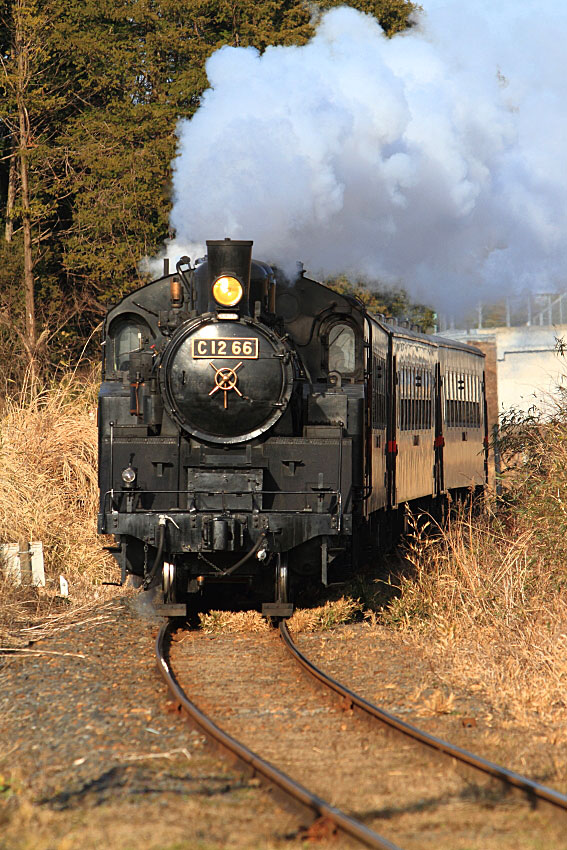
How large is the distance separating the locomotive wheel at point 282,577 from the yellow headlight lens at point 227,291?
2.31 m

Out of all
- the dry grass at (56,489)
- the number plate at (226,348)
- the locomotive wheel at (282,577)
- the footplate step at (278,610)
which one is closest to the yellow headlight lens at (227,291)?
the number plate at (226,348)

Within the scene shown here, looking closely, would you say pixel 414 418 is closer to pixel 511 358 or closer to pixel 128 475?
pixel 128 475

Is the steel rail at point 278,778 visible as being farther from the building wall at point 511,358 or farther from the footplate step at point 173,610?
the building wall at point 511,358

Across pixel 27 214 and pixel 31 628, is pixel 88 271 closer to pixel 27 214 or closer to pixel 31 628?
pixel 27 214

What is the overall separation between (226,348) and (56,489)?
618 cm

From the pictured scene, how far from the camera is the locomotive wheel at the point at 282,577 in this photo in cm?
996

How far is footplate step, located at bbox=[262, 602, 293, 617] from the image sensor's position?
994 centimetres

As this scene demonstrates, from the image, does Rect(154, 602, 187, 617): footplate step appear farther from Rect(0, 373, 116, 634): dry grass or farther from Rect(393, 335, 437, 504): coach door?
Rect(393, 335, 437, 504): coach door

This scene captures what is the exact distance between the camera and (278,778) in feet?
16.8

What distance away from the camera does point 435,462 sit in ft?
54.8

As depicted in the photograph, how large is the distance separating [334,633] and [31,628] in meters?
2.77

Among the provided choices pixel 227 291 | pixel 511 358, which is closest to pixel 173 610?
pixel 227 291

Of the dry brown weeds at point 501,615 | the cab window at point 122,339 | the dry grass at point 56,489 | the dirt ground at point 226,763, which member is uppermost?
the cab window at point 122,339

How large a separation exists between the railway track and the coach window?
367cm
